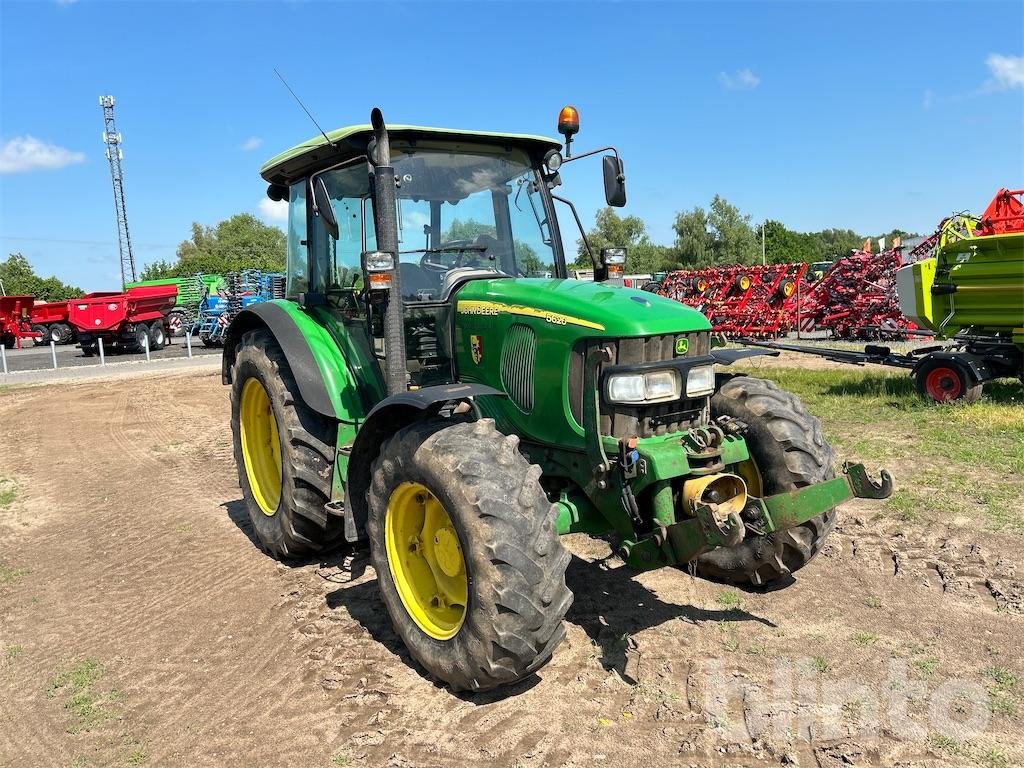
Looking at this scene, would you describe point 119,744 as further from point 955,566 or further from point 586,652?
point 955,566

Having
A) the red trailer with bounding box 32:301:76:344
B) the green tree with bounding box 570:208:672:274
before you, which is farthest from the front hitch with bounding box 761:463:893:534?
the green tree with bounding box 570:208:672:274

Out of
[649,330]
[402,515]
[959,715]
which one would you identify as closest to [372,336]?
[402,515]

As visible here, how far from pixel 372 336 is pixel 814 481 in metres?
2.56

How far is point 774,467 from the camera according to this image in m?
3.98

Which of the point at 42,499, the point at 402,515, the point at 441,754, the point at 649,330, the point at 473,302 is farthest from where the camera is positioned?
the point at 42,499

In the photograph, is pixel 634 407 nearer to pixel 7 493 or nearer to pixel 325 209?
pixel 325 209

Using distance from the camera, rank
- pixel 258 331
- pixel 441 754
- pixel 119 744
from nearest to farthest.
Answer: pixel 441 754 → pixel 119 744 → pixel 258 331

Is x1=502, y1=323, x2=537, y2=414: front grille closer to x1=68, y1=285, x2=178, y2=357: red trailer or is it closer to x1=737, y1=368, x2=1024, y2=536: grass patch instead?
x1=737, y1=368, x2=1024, y2=536: grass patch

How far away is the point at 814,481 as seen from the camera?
3.95m

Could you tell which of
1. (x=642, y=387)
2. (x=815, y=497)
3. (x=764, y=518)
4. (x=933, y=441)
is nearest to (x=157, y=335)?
(x=933, y=441)

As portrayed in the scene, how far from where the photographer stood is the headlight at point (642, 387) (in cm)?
350

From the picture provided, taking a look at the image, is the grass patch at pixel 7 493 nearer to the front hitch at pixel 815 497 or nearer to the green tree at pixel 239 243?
the front hitch at pixel 815 497

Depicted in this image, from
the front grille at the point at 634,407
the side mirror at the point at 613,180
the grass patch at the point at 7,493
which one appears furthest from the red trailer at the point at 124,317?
the front grille at the point at 634,407

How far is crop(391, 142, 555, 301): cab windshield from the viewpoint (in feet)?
14.4
